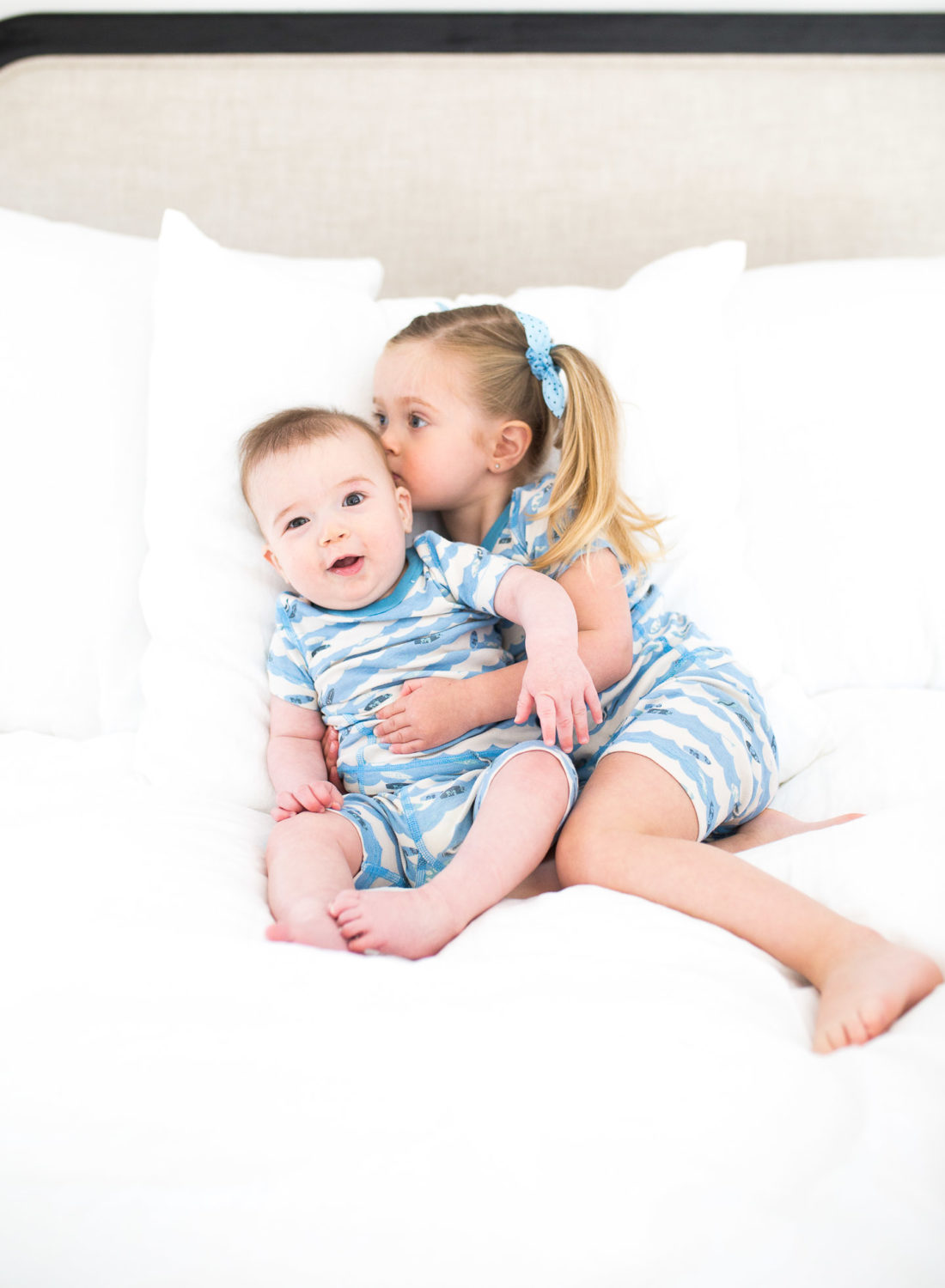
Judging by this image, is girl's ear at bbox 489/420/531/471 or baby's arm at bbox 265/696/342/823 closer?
baby's arm at bbox 265/696/342/823

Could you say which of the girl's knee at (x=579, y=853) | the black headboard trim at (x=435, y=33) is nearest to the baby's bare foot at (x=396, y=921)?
the girl's knee at (x=579, y=853)

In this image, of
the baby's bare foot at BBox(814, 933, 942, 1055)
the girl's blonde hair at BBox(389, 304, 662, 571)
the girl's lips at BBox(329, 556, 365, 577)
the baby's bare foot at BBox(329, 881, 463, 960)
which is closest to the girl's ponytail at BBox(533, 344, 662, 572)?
the girl's blonde hair at BBox(389, 304, 662, 571)

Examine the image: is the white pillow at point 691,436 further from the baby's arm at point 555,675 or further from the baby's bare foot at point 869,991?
the baby's bare foot at point 869,991

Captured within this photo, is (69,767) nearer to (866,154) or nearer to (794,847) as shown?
(794,847)

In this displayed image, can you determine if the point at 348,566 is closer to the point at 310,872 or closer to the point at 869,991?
the point at 310,872

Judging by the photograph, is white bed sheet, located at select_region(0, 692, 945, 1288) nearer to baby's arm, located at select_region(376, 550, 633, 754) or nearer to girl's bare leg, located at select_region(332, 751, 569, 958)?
girl's bare leg, located at select_region(332, 751, 569, 958)

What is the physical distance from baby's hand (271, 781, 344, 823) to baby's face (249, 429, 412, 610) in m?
0.22

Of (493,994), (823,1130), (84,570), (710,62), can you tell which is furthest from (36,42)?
(823,1130)

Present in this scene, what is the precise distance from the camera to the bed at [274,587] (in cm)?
50

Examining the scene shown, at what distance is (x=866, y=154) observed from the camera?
1.57m

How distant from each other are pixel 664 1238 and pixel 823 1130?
11cm

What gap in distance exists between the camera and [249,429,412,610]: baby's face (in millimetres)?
1026

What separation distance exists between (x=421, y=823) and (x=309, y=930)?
0.22 metres

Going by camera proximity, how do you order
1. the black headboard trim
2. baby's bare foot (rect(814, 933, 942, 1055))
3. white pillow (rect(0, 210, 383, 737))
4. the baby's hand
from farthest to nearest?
the black headboard trim < white pillow (rect(0, 210, 383, 737)) < the baby's hand < baby's bare foot (rect(814, 933, 942, 1055))
